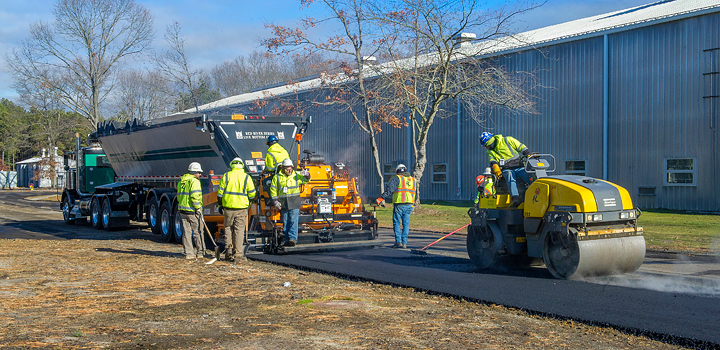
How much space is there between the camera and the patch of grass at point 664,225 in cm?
1268

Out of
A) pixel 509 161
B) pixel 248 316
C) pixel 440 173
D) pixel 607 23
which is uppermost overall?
pixel 607 23

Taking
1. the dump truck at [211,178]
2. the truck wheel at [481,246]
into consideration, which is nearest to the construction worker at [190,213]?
the dump truck at [211,178]

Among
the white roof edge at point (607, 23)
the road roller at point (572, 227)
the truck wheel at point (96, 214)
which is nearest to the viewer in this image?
the road roller at point (572, 227)

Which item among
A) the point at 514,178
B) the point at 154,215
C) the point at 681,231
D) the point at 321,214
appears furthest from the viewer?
the point at 154,215

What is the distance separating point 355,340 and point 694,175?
18.7 meters

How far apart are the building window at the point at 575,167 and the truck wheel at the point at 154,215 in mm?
15402

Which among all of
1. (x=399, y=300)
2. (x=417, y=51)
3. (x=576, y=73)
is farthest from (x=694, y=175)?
(x=399, y=300)

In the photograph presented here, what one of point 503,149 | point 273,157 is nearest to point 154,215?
point 273,157

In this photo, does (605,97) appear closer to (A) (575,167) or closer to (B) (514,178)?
(A) (575,167)

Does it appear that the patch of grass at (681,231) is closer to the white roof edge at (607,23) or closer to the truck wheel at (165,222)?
the white roof edge at (607,23)

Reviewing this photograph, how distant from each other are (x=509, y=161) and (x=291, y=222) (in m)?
4.30

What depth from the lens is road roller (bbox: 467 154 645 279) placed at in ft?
25.7

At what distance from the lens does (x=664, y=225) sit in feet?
54.8

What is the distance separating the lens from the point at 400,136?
31.5 metres
